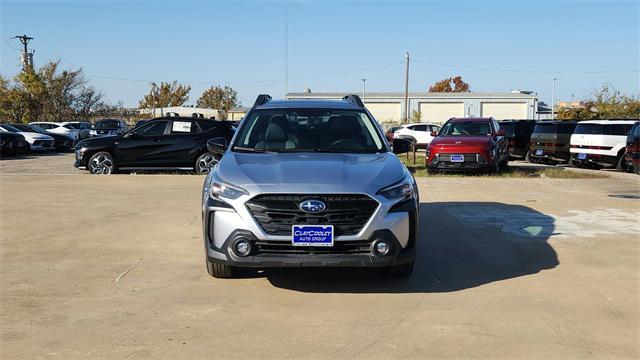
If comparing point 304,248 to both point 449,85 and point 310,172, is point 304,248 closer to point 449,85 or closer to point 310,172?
point 310,172

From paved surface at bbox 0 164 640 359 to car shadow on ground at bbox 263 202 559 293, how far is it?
3 centimetres

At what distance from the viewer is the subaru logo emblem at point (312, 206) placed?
16.4 feet

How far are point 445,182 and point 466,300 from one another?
29.7ft

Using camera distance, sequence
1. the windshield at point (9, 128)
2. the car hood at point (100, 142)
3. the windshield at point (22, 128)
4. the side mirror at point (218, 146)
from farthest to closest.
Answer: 1. the windshield at point (22, 128)
2. the windshield at point (9, 128)
3. the car hood at point (100, 142)
4. the side mirror at point (218, 146)

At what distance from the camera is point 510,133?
Result: 2403 centimetres

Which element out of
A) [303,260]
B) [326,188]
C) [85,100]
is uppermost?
[85,100]

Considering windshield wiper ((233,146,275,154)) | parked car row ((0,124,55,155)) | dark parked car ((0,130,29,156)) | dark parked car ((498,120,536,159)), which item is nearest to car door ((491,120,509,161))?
dark parked car ((498,120,536,159))

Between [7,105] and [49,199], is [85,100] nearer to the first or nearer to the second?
A: [7,105]

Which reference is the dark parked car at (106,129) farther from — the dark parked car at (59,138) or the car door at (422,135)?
the car door at (422,135)

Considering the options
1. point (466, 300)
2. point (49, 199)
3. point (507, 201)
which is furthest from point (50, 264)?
point (507, 201)

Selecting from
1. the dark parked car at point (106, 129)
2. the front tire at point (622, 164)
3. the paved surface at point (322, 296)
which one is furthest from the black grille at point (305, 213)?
the dark parked car at point (106, 129)

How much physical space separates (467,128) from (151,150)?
8.93m

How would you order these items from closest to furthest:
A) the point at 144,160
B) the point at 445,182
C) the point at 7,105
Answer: the point at 445,182, the point at 144,160, the point at 7,105

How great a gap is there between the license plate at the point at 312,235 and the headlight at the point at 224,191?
22.1 inches
